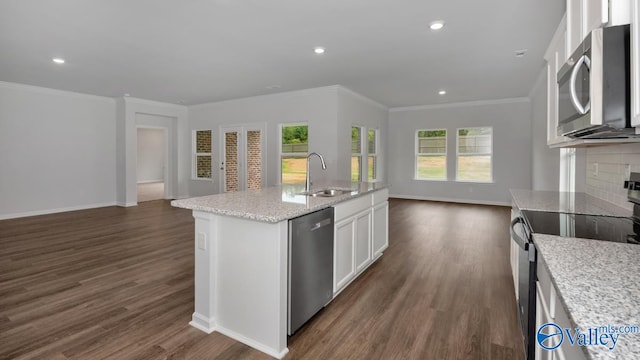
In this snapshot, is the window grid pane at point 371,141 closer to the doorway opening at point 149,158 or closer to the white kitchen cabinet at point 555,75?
the white kitchen cabinet at point 555,75

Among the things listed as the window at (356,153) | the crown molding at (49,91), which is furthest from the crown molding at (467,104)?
the crown molding at (49,91)

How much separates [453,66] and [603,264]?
4.34 meters

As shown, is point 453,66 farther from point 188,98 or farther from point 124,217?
point 124,217

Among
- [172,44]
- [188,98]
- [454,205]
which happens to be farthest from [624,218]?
[188,98]

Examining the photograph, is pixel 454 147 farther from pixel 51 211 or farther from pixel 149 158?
pixel 149 158

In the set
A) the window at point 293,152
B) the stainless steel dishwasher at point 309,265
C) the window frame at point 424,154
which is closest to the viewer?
the stainless steel dishwasher at point 309,265

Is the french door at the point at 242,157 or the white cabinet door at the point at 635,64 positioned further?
the french door at the point at 242,157

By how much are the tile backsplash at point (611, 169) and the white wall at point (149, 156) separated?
43.3 ft

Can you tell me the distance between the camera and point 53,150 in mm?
6492

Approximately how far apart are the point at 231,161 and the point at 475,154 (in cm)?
613

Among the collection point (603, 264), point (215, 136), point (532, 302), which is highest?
point (215, 136)

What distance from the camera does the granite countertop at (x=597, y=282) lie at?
689 millimetres

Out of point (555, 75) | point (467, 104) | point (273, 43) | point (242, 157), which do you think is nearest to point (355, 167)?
point (242, 157)

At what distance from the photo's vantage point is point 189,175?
872 centimetres
